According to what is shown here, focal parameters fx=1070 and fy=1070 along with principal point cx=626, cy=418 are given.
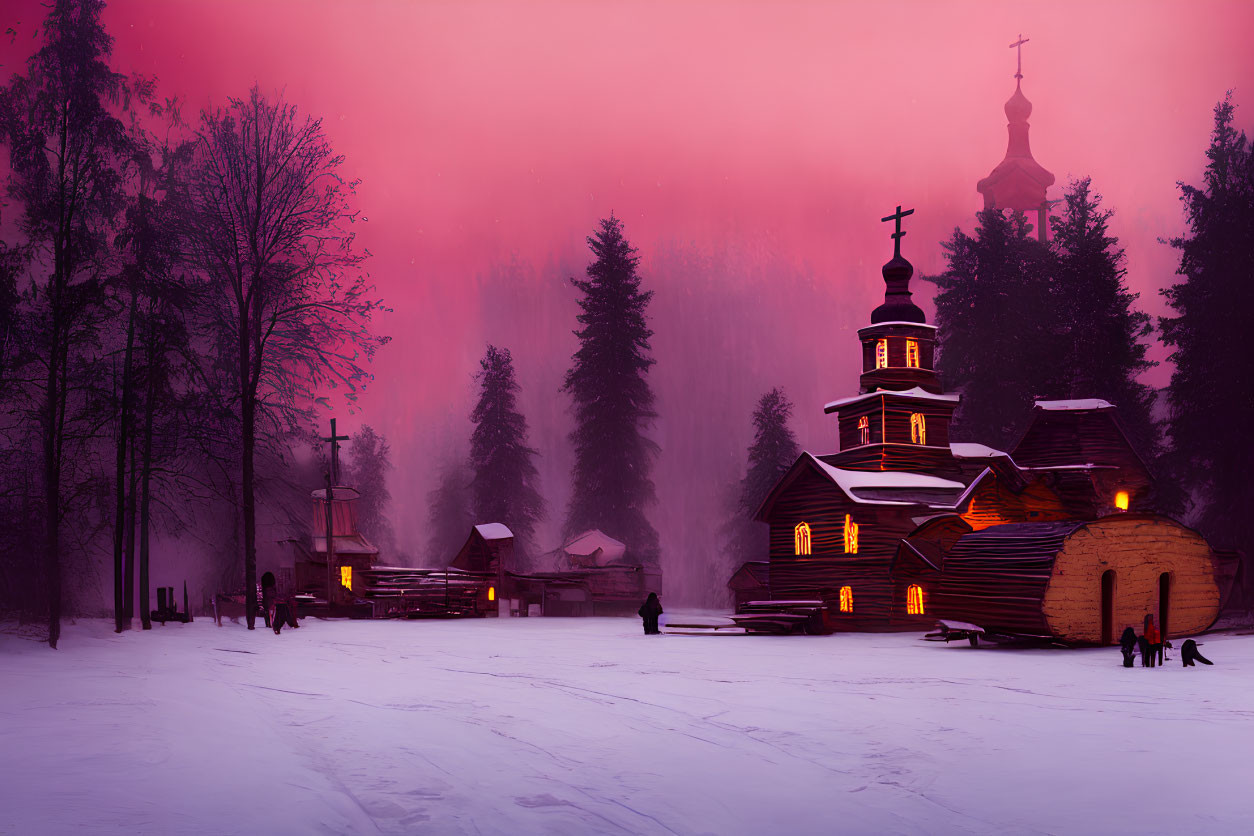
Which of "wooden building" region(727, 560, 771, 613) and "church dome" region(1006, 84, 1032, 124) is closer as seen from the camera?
"wooden building" region(727, 560, 771, 613)

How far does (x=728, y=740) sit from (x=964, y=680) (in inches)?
337

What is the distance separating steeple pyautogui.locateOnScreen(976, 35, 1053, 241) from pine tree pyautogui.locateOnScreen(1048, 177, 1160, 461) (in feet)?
198

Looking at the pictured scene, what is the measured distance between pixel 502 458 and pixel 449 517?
69.7 ft

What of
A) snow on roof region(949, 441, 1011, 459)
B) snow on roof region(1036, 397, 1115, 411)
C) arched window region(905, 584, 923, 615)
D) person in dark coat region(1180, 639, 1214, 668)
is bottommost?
arched window region(905, 584, 923, 615)

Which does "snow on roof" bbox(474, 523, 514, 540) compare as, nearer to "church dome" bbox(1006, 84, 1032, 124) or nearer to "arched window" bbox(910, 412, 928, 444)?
"arched window" bbox(910, 412, 928, 444)

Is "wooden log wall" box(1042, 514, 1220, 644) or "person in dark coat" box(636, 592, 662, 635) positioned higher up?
"wooden log wall" box(1042, 514, 1220, 644)

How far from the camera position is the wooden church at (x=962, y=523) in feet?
95.1

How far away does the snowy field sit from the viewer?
8.97 meters

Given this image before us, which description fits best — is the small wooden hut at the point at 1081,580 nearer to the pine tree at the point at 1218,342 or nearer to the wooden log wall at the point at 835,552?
the wooden log wall at the point at 835,552

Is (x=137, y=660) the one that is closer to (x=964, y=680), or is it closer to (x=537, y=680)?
(x=537, y=680)

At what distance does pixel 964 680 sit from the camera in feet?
64.3

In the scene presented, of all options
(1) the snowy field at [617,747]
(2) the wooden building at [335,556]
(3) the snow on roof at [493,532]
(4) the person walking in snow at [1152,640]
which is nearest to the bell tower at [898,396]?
(3) the snow on roof at [493,532]

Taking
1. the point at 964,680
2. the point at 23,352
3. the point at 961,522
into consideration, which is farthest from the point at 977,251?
the point at 23,352

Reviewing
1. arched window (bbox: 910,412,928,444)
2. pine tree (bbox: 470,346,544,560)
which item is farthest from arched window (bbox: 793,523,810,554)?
pine tree (bbox: 470,346,544,560)
